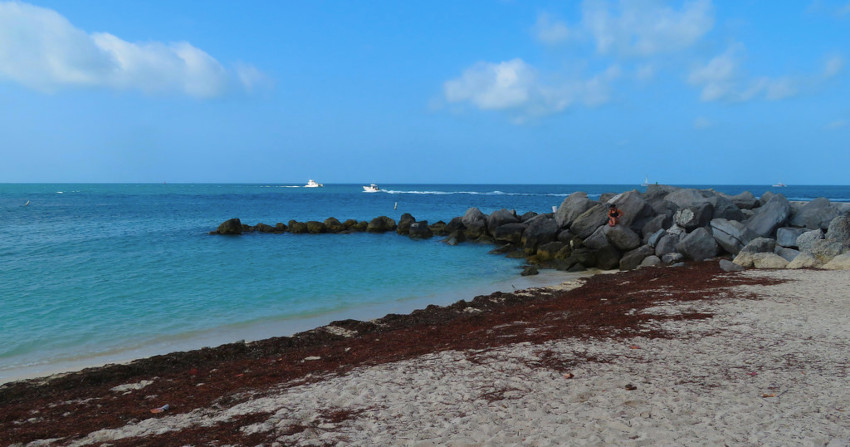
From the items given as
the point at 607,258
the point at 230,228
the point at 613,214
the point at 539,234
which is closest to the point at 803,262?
the point at 607,258

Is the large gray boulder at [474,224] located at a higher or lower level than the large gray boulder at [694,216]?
lower

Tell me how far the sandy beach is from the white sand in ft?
0.09

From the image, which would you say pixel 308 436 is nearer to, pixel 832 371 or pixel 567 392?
pixel 567 392

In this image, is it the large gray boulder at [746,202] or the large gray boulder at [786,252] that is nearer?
the large gray boulder at [786,252]

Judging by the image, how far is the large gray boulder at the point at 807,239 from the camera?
16.9 m

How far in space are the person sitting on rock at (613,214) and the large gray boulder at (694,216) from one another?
234cm

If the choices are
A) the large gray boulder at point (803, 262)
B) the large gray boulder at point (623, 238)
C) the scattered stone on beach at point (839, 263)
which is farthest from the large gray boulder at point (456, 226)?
the scattered stone on beach at point (839, 263)

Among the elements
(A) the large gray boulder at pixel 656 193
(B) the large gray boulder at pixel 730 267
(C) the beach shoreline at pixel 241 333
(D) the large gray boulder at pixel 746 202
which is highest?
(A) the large gray boulder at pixel 656 193

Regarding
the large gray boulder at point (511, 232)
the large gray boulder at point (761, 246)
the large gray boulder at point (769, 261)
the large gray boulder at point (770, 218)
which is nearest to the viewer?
the large gray boulder at point (769, 261)

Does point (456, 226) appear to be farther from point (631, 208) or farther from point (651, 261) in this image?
point (651, 261)

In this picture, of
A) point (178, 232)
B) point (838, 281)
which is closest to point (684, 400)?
point (838, 281)

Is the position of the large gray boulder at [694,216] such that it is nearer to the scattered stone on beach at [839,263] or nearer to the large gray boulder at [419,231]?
the scattered stone on beach at [839,263]

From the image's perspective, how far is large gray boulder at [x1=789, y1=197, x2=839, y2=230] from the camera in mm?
20531

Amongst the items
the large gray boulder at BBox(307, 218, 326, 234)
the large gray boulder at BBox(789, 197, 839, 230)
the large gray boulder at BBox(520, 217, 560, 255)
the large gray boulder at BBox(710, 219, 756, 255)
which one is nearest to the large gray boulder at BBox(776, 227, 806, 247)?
the large gray boulder at BBox(710, 219, 756, 255)
